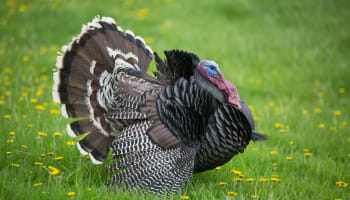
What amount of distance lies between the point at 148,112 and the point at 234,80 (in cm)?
398

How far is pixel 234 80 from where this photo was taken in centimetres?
753

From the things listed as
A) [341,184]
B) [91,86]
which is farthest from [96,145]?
[341,184]

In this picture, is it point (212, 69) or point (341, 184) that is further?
point (341, 184)

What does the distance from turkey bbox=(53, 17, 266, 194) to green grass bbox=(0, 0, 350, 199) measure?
27 cm

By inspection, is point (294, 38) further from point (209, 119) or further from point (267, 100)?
point (209, 119)

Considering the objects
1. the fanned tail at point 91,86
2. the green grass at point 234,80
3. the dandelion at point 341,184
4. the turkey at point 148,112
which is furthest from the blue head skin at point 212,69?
the dandelion at point 341,184

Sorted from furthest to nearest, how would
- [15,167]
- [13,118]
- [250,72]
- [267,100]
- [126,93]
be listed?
[250,72] → [267,100] → [13,118] → [126,93] → [15,167]

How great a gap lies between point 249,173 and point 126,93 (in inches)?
64.3

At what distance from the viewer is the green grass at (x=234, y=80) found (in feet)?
12.9

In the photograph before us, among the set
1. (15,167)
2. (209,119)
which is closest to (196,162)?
(209,119)

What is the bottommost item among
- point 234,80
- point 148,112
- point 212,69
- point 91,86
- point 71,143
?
point 71,143

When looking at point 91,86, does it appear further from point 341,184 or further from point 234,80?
point 234,80

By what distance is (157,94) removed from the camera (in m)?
3.96

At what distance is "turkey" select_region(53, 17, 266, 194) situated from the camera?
12.2ft
